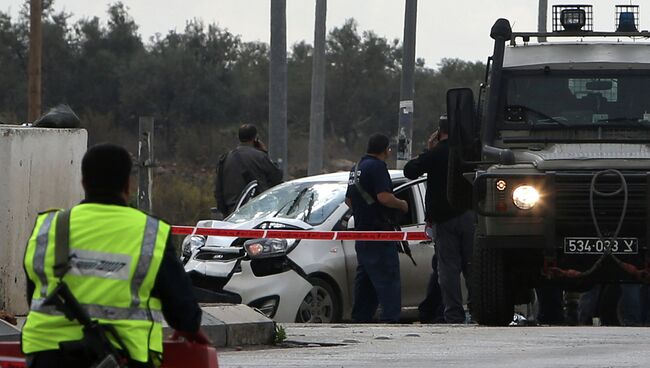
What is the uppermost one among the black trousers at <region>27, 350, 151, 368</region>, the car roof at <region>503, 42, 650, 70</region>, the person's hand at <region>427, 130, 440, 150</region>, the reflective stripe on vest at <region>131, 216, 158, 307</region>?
the car roof at <region>503, 42, 650, 70</region>

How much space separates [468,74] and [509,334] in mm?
63573

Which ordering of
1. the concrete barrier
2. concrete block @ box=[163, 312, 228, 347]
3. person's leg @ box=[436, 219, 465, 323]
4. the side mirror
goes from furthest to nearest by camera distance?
person's leg @ box=[436, 219, 465, 323]
the side mirror
concrete block @ box=[163, 312, 228, 347]
the concrete barrier

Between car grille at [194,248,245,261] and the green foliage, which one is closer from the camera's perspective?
car grille at [194,248,245,261]

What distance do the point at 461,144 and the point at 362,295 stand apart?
2411 millimetres

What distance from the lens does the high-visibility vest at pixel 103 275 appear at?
17.8 feet

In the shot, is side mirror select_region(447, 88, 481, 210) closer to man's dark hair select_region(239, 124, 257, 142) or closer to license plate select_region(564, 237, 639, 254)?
license plate select_region(564, 237, 639, 254)

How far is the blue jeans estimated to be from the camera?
538 inches

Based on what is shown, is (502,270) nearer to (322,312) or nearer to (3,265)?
(322,312)

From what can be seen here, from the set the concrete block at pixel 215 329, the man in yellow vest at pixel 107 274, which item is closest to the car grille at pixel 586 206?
the concrete block at pixel 215 329

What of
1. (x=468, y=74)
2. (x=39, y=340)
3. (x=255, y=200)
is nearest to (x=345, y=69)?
(x=468, y=74)

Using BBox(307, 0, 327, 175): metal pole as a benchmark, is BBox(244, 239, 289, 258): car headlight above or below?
below

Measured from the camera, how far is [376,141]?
45.4ft

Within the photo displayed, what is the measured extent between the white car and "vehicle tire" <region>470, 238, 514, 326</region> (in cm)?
202

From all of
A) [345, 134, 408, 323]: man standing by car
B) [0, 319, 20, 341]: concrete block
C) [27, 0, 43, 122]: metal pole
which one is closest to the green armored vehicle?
[345, 134, 408, 323]: man standing by car
